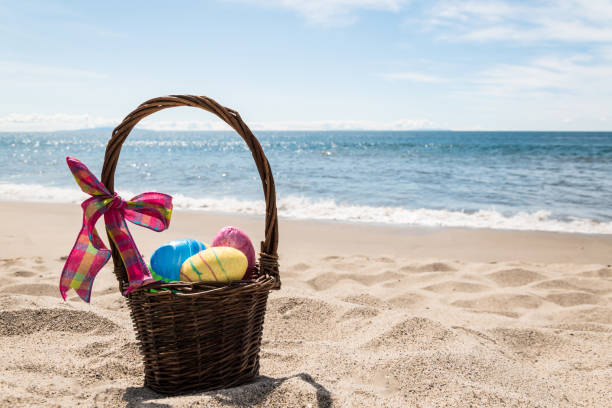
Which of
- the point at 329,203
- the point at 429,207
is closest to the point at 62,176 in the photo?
the point at 329,203

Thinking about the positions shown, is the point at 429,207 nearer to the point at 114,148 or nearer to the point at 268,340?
the point at 268,340

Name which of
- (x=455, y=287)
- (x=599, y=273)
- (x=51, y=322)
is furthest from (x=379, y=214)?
(x=51, y=322)

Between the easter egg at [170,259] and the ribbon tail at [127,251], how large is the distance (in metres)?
0.07

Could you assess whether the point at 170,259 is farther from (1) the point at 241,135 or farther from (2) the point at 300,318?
(2) the point at 300,318

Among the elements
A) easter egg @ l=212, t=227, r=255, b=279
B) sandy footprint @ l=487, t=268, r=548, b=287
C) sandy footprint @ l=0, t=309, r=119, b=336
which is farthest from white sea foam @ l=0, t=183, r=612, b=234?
easter egg @ l=212, t=227, r=255, b=279

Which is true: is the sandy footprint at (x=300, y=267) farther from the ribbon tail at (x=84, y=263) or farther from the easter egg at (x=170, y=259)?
A: the ribbon tail at (x=84, y=263)

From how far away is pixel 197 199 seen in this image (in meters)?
9.80

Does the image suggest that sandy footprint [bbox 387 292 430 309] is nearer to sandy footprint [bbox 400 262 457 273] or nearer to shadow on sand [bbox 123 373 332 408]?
sandy footprint [bbox 400 262 457 273]

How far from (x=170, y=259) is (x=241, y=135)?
24.1 inches

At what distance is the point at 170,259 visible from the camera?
1849 mm

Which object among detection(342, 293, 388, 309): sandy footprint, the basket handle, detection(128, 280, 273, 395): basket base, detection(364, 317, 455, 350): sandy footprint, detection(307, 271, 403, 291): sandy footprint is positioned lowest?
detection(307, 271, 403, 291): sandy footprint

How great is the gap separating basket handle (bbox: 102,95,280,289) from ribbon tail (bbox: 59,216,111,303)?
80 millimetres

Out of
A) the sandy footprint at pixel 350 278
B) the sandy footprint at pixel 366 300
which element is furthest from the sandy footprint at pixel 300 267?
the sandy footprint at pixel 366 300

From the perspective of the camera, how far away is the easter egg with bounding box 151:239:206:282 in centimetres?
183
